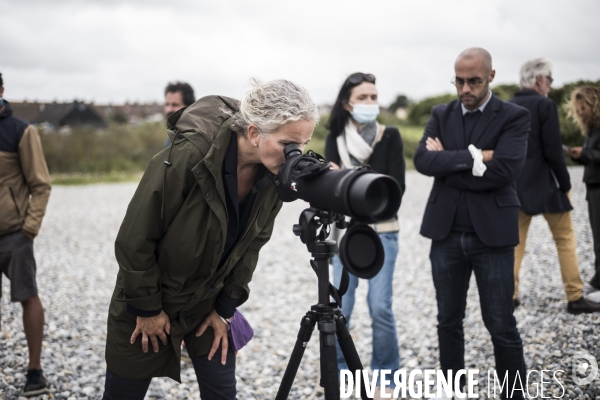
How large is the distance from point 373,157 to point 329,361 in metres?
2.16

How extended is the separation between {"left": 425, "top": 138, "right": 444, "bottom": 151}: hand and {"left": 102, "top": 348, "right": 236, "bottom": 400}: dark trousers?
213 centimetres

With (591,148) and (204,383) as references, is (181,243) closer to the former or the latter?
(204,383)

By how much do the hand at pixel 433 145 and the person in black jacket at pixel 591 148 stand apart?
2902 mm

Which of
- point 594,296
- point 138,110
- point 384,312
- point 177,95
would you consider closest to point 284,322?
point 384,312

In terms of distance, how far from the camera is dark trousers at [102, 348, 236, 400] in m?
2.58

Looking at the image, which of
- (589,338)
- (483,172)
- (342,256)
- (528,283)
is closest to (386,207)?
(342,256)

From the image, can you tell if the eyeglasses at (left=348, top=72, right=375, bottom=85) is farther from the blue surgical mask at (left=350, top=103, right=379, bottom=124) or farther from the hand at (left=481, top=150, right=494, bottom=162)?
the hand at (left=481, top=150, right=494, bottom=162)

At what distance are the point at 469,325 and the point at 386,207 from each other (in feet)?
13.1

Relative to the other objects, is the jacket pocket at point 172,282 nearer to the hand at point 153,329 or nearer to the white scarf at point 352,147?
the hand at point 153,329

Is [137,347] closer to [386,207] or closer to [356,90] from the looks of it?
[386,207]

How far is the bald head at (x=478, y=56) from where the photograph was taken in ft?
11.4

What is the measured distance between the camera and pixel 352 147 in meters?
4.10

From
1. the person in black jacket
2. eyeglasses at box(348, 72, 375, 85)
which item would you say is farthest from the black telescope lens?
the person in black jacket

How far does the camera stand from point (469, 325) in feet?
17.7
